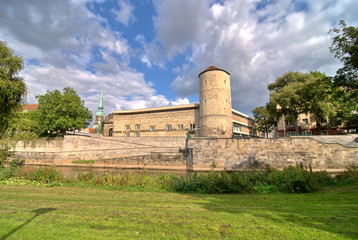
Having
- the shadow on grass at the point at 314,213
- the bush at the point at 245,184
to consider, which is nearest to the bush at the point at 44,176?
the bush at the point at 245,184

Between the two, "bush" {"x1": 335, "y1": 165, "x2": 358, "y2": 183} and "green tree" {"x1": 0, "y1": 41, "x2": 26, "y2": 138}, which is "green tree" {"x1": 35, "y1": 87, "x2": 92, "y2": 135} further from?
"bush" {"x1": 335, "y1": 165, "x2": 358, "y2": 183}

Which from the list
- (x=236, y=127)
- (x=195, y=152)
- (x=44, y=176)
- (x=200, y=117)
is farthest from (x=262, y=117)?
(x=44, y=176)

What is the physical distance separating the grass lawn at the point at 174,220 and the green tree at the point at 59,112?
33.8 metres

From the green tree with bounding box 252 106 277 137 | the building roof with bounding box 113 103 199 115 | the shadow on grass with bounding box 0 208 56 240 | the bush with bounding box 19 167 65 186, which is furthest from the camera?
the green tree with bounding box 252 106 277 137

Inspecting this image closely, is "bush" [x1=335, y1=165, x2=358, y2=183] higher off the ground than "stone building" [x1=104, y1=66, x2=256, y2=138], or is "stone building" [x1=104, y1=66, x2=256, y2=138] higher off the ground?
"stone building" [x1=104, y1=66, x2=256, y2=138]

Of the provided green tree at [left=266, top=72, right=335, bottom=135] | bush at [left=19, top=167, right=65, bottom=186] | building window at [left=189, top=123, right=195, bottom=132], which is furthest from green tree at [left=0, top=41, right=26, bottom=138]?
green tree at [left=266, top=72, right=335, bottom=135]

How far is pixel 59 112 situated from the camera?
119 ft

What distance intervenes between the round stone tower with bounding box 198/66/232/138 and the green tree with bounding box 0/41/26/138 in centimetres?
2993

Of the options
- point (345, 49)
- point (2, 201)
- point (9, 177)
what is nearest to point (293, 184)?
point (2, 201)

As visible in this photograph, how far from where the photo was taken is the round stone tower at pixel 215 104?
1427 inches

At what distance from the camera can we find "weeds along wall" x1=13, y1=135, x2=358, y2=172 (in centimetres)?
2344

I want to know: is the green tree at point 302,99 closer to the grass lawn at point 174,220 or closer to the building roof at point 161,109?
the building roof at point 161,109

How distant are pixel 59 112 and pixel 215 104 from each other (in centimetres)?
3179

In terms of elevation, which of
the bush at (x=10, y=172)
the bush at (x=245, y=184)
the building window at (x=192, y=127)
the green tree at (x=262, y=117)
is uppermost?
the green tree at (x=262, y=117)
